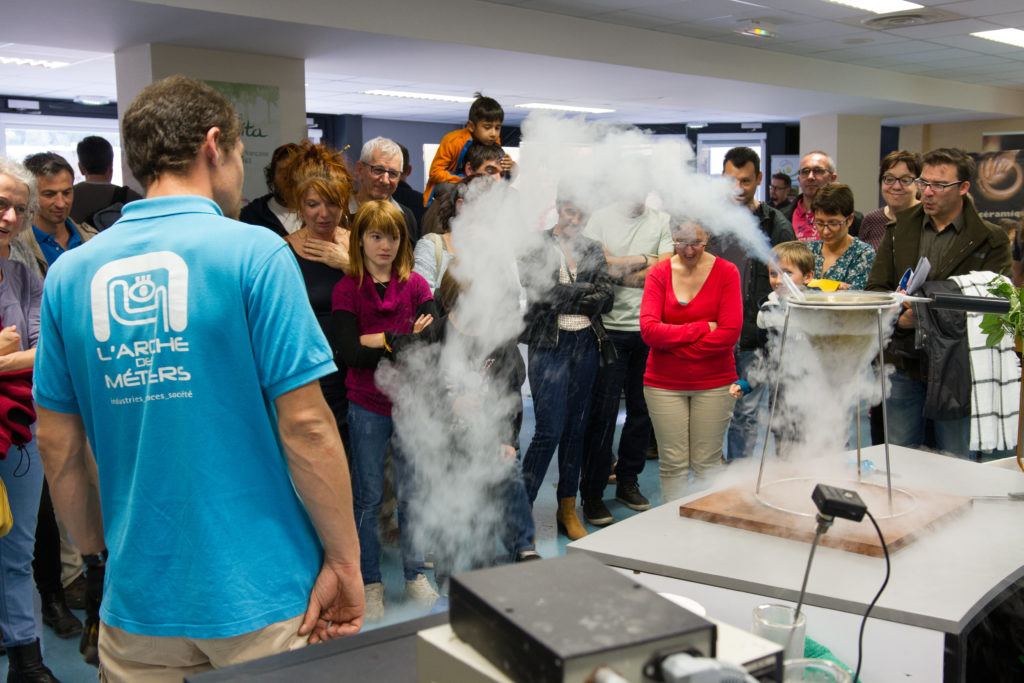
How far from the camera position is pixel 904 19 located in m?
7.37

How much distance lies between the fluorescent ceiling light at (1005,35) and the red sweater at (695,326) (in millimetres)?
6462

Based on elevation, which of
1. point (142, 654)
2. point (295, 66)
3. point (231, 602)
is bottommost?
point (142, 654)

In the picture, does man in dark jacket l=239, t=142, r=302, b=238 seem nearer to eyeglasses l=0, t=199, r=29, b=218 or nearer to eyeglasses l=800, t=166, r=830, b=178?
eyeglasses l=0, t=199, r=29, b=218

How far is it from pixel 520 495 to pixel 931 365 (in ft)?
5.37

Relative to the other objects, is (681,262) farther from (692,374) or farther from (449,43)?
(449,43)

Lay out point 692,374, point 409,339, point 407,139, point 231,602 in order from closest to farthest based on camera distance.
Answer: point 231,602
point 409,339
point 692,374
point 407,139

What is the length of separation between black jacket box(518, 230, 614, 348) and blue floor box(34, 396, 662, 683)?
84 centimetres

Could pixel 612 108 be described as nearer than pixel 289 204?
No

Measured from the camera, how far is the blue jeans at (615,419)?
12.3 ft

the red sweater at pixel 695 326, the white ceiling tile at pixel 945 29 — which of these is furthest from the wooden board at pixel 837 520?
the white ceiling tile at pixel 945 29

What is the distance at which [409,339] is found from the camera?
2912 mm

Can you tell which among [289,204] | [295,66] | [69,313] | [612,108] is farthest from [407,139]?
[69,313]

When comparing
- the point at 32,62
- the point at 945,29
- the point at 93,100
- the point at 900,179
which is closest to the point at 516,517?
the point at 900,179

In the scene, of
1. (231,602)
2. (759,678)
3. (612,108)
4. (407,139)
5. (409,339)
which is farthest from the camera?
(407,139)
